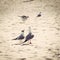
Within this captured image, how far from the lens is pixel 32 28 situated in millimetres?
7816

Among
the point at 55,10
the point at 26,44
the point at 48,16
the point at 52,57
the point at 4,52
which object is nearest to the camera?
the point at 52,57

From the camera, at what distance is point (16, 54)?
569 cm

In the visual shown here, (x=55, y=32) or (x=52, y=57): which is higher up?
(x=55, y=32)

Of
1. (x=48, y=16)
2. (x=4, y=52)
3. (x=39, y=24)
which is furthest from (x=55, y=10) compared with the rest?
(x=4, y=52)

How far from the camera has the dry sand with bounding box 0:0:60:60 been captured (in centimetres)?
570

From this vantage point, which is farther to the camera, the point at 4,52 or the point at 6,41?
the point at 6,41

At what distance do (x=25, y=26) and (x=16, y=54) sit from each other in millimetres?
2621

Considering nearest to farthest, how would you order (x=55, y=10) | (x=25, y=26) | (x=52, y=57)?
(x=52, y=57) → (x=25, y=26) → (x=55, y=10)

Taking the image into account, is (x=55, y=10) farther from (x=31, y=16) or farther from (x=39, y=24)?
(x=39, y=24)

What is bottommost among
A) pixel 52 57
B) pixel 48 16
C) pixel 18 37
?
pixel 52 57

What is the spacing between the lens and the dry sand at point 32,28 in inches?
225

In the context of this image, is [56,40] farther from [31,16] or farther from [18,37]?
[31,16]

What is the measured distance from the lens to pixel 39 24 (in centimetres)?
822

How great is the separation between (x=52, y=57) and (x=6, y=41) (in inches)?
70.4
